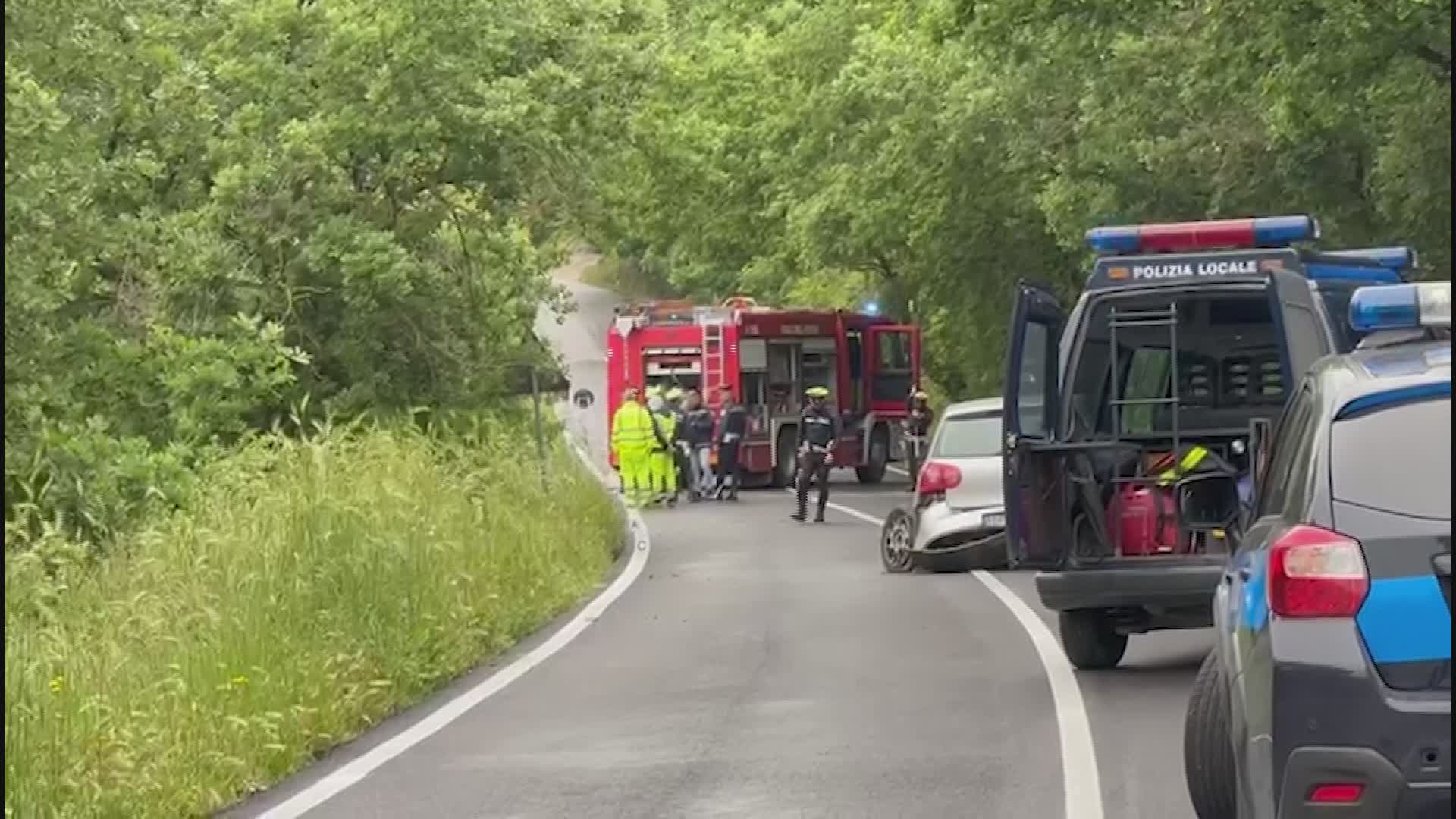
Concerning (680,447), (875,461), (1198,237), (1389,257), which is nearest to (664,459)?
(680,447)

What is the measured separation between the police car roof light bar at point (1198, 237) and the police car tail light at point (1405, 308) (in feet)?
21.2

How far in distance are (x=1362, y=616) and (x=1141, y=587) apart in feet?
21.9

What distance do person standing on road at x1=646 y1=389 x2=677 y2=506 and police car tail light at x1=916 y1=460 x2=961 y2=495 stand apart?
12.5m

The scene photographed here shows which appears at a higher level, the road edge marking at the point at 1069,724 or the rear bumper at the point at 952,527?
the rear bumper at the point at 952,527

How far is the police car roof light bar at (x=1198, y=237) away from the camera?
1371 cm

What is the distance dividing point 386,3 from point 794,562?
21.4 feet

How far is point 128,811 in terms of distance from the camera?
9227mm

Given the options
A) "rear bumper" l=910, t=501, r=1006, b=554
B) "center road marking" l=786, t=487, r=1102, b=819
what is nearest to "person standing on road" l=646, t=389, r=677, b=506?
"rear bumper" l=910, t=501, r=1006, b=554

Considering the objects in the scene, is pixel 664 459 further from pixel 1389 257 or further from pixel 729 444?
pixel 1389 257

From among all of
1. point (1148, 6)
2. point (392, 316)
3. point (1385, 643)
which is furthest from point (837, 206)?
point (1385, 643)

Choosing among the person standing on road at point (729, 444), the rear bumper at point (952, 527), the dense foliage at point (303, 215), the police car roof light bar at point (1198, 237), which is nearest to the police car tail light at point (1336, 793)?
the police car roof light bar at point (1198, 237)

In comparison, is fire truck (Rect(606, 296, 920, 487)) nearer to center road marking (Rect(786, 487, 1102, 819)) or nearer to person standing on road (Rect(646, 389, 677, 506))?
person standing on road (Rect(646, 389, 677, 506))

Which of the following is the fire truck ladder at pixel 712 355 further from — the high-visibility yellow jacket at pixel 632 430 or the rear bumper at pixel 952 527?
the rear bumper at pixel 952 527

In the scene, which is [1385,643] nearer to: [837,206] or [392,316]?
[392,316]
